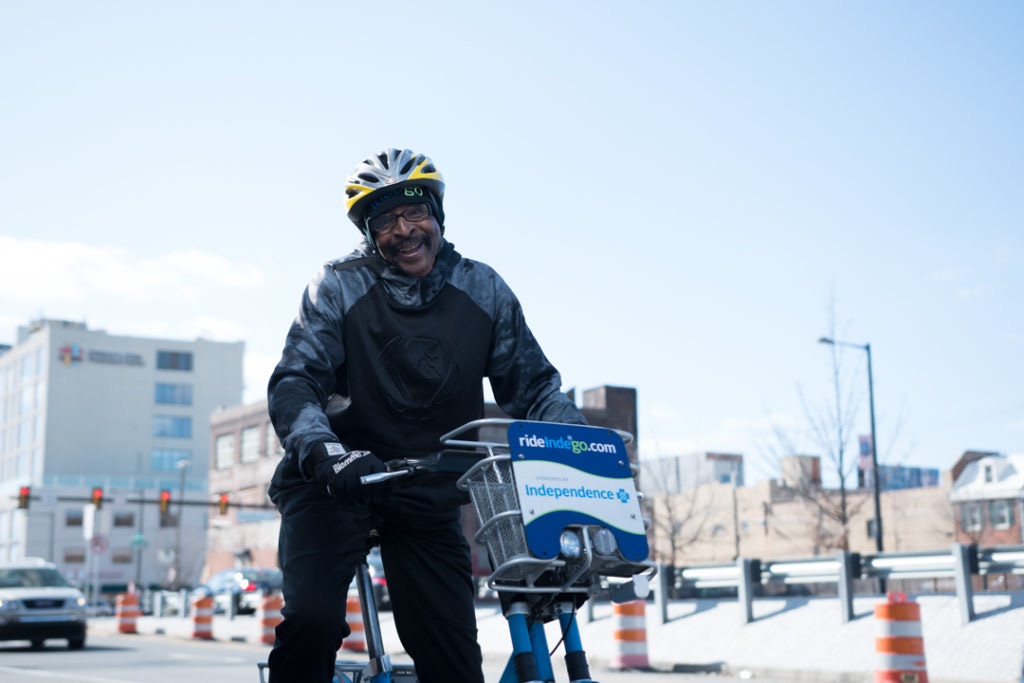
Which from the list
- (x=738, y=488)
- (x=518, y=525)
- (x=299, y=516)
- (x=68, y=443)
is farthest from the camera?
(x=68, y=443)

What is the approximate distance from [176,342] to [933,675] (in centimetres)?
11156

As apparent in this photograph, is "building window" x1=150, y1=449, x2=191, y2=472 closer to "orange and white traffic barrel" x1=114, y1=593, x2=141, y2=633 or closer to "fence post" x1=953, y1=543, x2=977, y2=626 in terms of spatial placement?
"orange and white traffic barrel" x1=114, y1=593, x2=141, y2=633

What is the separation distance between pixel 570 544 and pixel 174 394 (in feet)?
389

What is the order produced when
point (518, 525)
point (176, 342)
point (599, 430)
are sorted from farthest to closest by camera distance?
1. point (176, 342)
2. point (599, 430)
3. point (518, 525)

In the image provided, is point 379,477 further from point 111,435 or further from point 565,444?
point 111,435

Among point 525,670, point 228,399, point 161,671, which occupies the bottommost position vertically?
point 161,671

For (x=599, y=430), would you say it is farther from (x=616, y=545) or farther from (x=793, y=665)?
(x=793, y=665)

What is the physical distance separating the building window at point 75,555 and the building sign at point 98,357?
56.2ft

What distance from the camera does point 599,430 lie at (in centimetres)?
343

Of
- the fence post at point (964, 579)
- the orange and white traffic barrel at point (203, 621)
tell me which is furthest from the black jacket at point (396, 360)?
the orange and white traffic barrel at point (203, 621)

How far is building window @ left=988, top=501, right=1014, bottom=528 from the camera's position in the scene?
3012 inches

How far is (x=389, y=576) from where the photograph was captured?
13.2 ft

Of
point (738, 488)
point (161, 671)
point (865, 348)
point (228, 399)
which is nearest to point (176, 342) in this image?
point (228, 399)

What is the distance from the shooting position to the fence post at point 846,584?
14961 millimetres
